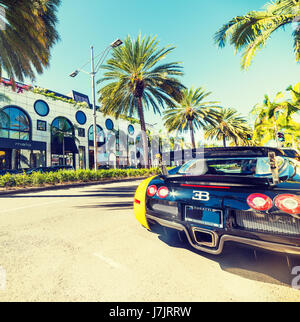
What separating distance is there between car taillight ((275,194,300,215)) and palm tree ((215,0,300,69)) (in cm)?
988

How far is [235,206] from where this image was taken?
70.5 inches

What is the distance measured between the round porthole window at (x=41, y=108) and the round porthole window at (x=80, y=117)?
4.79 meters

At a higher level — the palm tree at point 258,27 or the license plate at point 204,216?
the palm tree at point 258,27

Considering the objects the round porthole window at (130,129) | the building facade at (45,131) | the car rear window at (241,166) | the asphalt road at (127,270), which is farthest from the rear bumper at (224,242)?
the round porthole window at (130,129)

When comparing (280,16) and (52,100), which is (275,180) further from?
(52,100)

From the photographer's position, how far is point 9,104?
2180 cm

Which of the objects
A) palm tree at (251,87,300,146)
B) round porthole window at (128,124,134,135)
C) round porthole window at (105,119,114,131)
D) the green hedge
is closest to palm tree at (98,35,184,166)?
the green hedge

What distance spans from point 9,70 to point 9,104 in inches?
578

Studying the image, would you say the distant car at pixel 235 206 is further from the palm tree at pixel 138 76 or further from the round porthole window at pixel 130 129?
the round porthole window at pixel 130 129

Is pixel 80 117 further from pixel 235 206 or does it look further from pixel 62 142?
pixel 235 206

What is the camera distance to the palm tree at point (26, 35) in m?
7.95

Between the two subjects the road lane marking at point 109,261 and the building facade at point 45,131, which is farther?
the building facade at point 45,131

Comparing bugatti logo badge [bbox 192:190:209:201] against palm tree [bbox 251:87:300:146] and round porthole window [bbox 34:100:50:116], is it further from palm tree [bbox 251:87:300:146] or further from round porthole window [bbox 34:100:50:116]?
round porthole window [bbox 34:100:50:116]

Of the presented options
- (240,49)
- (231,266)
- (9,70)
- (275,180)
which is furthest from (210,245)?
(9,70)
